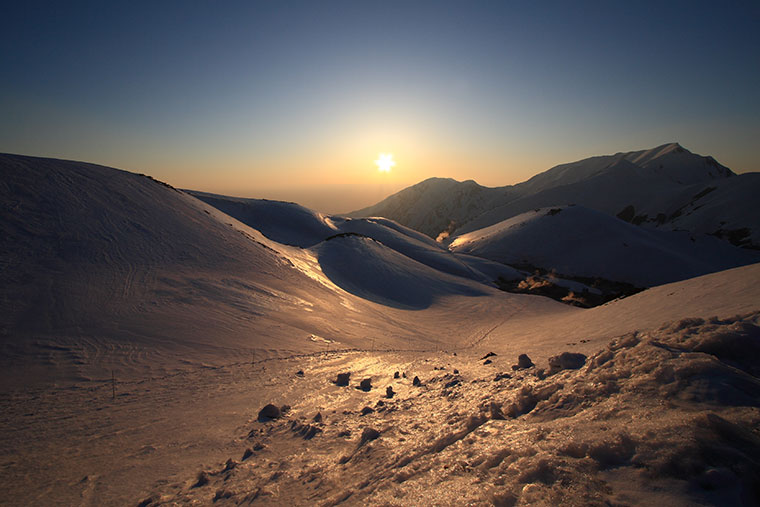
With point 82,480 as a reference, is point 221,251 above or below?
above

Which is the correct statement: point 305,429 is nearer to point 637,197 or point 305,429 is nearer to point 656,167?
point 637,197

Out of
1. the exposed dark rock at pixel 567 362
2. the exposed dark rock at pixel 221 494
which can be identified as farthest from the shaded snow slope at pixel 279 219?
the exposed dark rock at pixel 221 494

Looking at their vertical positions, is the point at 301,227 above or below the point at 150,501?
above

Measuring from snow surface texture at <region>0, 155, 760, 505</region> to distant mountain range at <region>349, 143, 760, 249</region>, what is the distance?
55.4 meters

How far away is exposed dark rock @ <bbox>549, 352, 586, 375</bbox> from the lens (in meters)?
5.62

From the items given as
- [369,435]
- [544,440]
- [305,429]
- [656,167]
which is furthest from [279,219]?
[656,167]

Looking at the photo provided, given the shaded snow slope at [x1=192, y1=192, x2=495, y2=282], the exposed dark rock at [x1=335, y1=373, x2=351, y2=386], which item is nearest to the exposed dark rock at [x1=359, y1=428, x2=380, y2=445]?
the exposed dark rock at [x1=335, y1=373, x2=351, y2=386]

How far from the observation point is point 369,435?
16.0 ft

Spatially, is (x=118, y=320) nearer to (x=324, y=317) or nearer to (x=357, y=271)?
(x=324, y=317)

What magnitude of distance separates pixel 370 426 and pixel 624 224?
169ft

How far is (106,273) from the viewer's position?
35.3 feet

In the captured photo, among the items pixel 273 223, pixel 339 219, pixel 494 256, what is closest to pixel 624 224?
pixel 494 256

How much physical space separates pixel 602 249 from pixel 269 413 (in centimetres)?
4419

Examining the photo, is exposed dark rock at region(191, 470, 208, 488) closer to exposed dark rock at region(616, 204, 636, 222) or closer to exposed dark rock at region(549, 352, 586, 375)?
exposed dark rock at region(549, 352, 586, 375)
